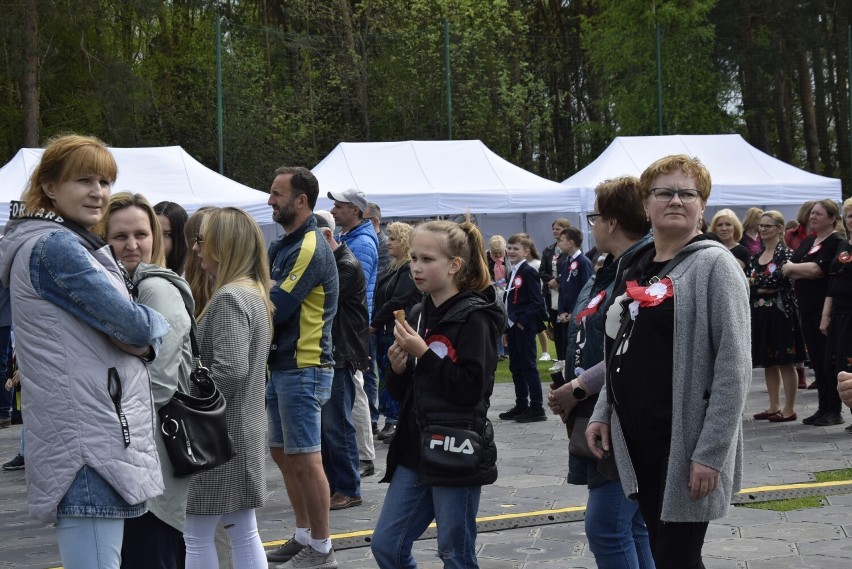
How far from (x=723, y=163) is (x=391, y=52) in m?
10.2

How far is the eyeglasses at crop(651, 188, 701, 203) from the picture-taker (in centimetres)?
357

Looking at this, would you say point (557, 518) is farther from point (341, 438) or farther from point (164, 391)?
point (164, 391)

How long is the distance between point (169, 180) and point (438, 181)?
421cm

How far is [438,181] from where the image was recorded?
18.2 m

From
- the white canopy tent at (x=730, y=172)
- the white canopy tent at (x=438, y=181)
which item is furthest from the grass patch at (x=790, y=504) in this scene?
the white canopy tent at (x=730, y=172)

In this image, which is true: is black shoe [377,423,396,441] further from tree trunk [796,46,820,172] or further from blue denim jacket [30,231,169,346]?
tree trunk [796,46,820,172]

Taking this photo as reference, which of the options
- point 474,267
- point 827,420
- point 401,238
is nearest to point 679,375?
point 474,267

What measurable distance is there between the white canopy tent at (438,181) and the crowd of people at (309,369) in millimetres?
11748

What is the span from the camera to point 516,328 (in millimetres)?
10430

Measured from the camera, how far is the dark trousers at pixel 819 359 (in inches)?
370

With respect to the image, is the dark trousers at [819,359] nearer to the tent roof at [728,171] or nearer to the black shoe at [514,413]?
the black shoe at [514,413]

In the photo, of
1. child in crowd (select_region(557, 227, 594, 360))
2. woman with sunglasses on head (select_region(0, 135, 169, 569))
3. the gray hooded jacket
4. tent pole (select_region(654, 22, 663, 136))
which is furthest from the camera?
A: tent pole (select_region(654, 22, 663, 136))

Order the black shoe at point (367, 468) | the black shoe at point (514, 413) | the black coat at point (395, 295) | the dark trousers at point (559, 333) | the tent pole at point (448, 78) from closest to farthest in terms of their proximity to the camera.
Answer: the black shoe at point (367, 468) < the black coat at point (395, 295) < the black shoe at point (514, 413) < the dark trousers at point (559, 333) < the tent pole at point (448, 78)

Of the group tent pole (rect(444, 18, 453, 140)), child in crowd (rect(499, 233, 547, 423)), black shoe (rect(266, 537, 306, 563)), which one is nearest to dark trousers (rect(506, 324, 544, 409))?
child in crowd (rect(499, 233, 547, 423))
